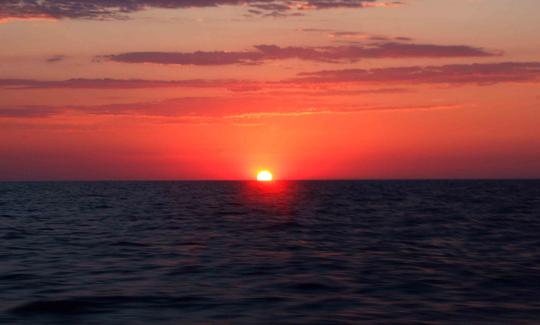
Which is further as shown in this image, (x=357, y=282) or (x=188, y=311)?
(x=357, y=282)

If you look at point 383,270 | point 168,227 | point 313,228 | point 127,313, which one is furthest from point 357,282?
point 168,227

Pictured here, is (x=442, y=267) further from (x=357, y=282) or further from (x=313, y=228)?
A: (x=313, y=228)

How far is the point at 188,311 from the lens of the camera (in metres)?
14.8

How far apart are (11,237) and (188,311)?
1869 centimetres

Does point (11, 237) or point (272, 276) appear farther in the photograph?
point (11, 237)

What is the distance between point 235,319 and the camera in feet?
46.4

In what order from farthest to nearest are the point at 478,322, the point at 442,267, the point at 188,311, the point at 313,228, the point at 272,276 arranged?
the point at 313,228 → the point at 442,267 → the point at 272,276 → the point at 188,311 → the point at 478,322

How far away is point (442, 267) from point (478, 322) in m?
7.18

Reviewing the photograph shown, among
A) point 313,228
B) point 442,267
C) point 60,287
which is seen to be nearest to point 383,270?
point 442,267

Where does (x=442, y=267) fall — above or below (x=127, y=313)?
above

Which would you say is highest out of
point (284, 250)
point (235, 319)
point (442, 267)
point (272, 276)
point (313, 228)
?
point (313, 228)

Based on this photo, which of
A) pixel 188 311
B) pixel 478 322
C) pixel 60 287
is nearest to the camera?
pixel 478 322

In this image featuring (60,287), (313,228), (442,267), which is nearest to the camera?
(60,287)

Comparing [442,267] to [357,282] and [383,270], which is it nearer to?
[383,270]
